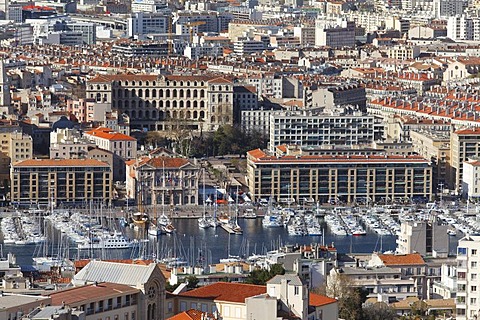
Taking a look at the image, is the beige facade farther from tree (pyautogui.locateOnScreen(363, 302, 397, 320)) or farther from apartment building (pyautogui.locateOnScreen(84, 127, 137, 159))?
tree (pyautogui.locateOnScreen(363, 302, 397, 320))

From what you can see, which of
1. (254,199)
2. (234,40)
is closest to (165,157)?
(254,199)

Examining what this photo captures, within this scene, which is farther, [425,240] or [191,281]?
[425,240]

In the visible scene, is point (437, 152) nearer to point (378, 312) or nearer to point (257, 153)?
point (257, 153)

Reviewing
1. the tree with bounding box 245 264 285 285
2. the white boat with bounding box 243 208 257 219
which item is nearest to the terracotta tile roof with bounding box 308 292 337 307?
the tree with bounding box 245 264 285 285

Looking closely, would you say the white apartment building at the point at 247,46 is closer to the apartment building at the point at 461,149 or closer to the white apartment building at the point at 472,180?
the apartment building at the point at 461,149

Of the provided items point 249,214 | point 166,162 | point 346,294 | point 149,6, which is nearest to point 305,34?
point 149,6

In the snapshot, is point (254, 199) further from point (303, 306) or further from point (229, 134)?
point (303, 306)
